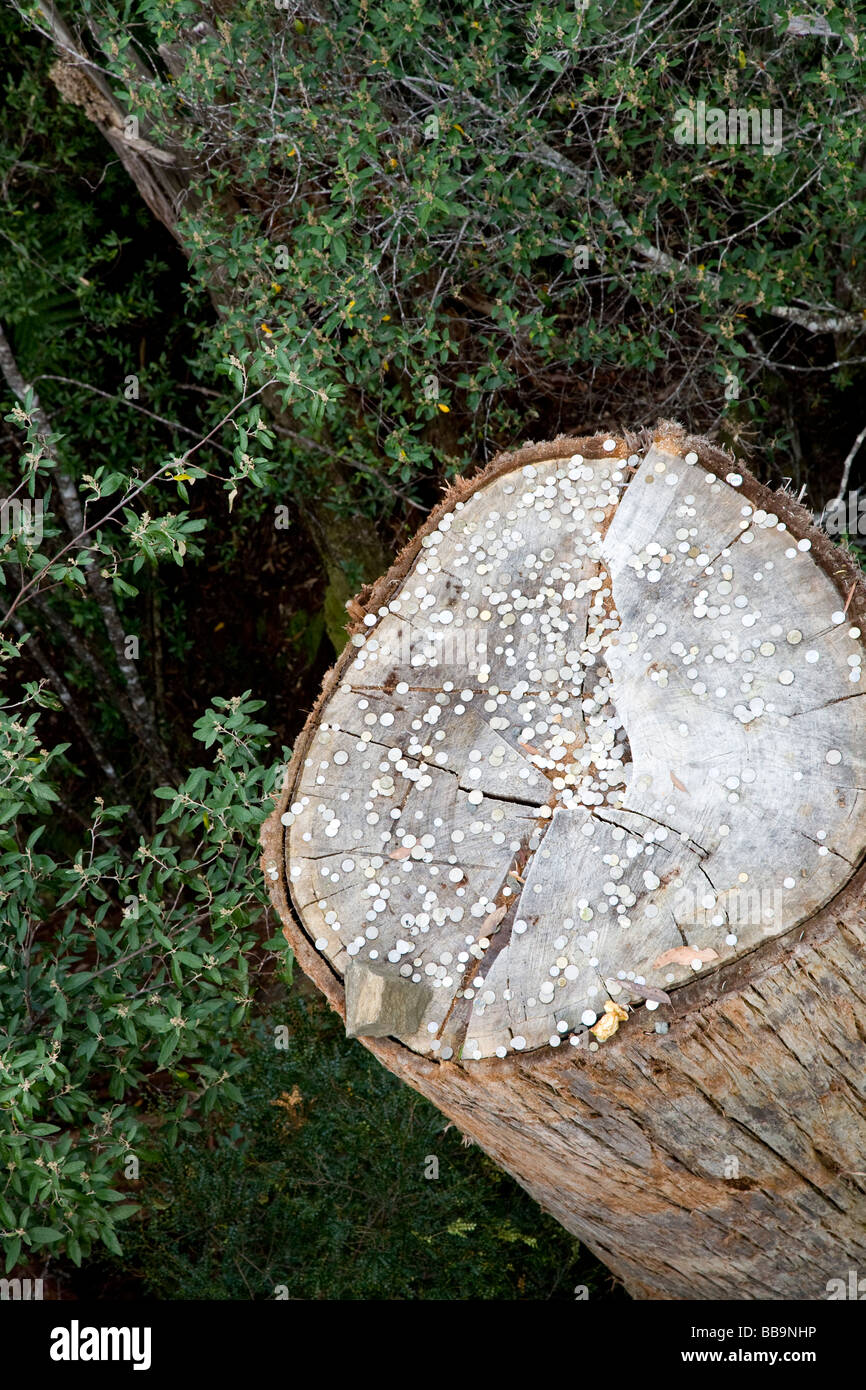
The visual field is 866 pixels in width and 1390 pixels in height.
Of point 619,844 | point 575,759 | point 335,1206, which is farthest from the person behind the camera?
point 335,1206

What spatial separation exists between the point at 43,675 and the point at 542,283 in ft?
9.81

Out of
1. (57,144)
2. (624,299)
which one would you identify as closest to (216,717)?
(624,299)

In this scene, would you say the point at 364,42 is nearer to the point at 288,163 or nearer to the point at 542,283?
the point at 288,163

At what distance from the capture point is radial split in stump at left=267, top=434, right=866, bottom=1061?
214 centimetres

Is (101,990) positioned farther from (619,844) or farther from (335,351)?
(335,351)

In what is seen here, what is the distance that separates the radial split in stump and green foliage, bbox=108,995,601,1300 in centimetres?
153

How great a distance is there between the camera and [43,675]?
17.5ft

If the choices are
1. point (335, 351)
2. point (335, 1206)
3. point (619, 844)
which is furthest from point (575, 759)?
point (335, 1206)

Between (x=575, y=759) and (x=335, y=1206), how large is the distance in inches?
83.8

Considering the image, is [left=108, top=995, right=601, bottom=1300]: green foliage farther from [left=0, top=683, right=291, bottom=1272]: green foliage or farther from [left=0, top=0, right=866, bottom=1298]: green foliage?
[left=0, top=683, right=291, bottom=1272]: green foliage

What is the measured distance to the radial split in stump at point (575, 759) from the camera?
2.14m

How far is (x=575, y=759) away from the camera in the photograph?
235cm

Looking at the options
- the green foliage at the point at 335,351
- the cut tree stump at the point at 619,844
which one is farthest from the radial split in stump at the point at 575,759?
the green foliage at the point at 335,351

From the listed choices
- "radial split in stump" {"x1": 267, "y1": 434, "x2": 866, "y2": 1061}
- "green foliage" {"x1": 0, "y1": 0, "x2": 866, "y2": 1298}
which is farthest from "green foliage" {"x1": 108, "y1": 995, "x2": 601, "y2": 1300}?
"radial split in stump" {"x1": 267, "y1": 434, "x2": 866, "y2": 1061}
